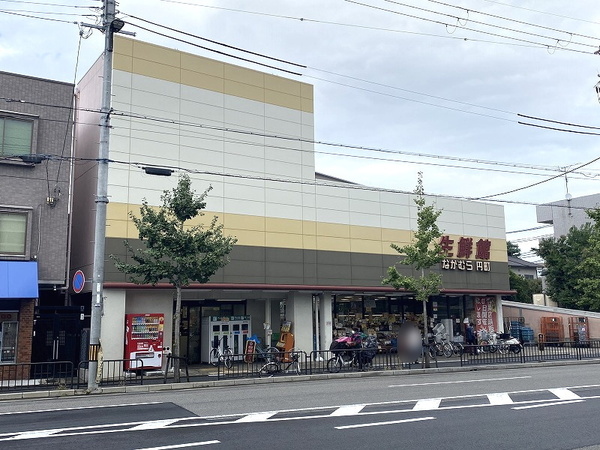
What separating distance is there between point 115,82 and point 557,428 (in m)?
21.1

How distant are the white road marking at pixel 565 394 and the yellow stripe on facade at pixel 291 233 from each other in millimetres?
14641

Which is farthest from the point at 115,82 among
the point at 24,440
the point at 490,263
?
the point at 490,263

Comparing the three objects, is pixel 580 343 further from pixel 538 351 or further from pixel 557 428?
pixel 557 428

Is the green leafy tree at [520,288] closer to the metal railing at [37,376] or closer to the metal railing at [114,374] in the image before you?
the metal railing at [114,374]

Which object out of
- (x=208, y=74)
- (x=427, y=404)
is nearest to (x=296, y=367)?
(x=427, y=404)

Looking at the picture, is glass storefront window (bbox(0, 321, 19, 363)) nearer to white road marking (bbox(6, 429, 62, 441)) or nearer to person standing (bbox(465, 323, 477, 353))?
white road marking (bbox(6, 429, 62, 441))

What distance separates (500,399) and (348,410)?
4.19 m

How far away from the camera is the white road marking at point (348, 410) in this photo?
1221cm

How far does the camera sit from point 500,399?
14.2m

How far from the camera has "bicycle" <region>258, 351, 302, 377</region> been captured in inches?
862

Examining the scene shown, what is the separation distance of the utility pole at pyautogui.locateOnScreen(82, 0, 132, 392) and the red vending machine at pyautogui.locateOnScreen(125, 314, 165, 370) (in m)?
4.62

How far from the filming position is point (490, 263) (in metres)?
35.2

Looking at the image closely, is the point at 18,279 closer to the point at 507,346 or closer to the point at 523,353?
the point at 523,353

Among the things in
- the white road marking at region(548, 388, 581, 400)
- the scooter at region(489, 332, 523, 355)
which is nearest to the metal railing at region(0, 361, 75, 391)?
the white road marking at region(548, 388, 581, 400)
